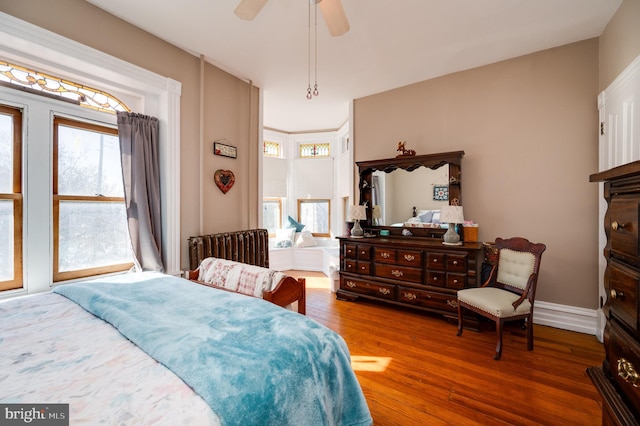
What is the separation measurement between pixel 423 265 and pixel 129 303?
2.77 meters

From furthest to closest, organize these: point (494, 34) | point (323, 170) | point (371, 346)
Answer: point (323, 170) < point (494, 34) < point (371, 346)

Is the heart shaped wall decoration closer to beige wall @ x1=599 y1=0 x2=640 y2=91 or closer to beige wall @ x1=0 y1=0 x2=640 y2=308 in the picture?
beige wall @ x1=0 y1=0 x2=640 y2=308

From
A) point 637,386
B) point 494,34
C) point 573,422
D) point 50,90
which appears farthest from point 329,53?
point 573,422

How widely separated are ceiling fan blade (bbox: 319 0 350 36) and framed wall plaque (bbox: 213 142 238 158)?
1.95m

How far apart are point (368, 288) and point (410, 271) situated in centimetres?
61

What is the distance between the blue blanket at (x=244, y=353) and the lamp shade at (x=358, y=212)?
2.44 metres

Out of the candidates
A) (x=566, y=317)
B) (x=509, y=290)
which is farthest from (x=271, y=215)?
(x=566, y=317)

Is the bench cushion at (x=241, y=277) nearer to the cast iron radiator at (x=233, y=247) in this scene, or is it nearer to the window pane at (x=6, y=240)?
the cast iron radiator at (x=233, y=247)

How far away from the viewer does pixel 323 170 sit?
224 inches

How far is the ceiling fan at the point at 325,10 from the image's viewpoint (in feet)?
5.43

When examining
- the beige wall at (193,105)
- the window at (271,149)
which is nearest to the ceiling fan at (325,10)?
the beige wall at (193,105)

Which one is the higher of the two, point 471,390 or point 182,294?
point 182,294

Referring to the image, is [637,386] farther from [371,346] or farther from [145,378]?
[371,346]

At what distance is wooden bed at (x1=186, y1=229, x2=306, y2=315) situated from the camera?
1.91m
